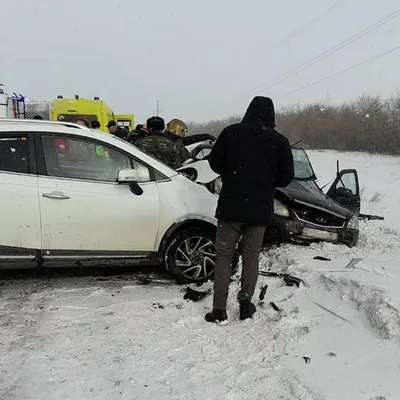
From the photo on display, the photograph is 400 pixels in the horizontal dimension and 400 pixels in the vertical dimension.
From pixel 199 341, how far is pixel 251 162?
1.46m

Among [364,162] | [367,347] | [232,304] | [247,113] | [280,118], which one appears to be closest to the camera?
[367,347]

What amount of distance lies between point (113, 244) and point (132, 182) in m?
0.66

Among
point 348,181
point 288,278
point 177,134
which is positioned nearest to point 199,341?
point 288,278

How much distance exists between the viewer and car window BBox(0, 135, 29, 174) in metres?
4.80

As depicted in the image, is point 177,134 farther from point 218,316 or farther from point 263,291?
point 218,316

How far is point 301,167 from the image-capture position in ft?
26.1

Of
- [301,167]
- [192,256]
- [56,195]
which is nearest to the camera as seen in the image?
[56,195]

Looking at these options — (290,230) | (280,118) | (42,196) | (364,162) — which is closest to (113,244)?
(42,196)

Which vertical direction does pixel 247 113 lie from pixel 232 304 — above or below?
above

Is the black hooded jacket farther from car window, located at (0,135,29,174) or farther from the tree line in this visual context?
the tree line

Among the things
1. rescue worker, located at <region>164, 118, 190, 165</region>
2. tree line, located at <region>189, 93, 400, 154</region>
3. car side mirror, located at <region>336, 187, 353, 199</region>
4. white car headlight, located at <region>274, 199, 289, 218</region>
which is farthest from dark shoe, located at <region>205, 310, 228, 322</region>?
tree line, located at <region>189, 93, 400, 154</region>

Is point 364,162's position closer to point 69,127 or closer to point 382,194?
point 382,194

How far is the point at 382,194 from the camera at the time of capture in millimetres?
16969

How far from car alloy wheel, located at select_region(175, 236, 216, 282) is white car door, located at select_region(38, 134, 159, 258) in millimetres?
340
